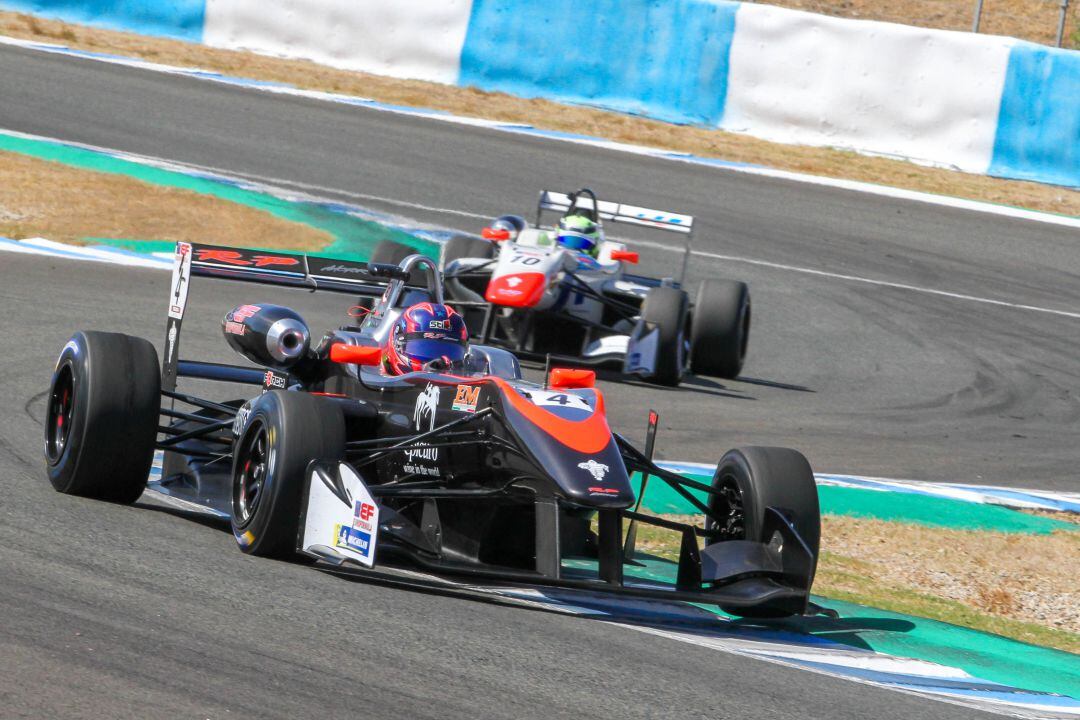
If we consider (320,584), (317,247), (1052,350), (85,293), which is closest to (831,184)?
(1052,350)

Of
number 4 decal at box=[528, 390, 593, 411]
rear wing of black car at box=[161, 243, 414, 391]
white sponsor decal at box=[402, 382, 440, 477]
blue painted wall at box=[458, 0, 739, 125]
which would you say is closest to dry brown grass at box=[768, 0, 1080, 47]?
blue painted wall at box=[458, 0, 739, 125]

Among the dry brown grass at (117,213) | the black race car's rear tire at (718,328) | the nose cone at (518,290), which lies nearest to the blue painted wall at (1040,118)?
the black race car's rear tire at (718,328)

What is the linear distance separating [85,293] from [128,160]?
6.09 metres

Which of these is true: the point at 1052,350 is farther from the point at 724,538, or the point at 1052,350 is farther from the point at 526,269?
the point at 724,538

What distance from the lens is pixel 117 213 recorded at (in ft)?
53.5

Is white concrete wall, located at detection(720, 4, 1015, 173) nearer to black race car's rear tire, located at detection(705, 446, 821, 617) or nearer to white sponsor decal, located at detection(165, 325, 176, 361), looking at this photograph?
white sponsor decal, located at detection(165, 325, 176, 361)

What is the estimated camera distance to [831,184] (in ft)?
72.5

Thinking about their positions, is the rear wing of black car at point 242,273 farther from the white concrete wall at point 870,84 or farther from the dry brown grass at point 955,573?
the white concrete wall at point 870,84

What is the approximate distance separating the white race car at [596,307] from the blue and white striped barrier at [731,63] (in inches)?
361

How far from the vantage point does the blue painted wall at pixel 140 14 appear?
24641 mm

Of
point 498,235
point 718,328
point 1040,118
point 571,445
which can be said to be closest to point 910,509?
point 718,328

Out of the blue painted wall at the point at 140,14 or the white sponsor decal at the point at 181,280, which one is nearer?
the white sponsor decal at the point at 181,280

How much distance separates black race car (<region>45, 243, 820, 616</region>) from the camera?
6.25 m

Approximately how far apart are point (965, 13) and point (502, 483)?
25923mm
